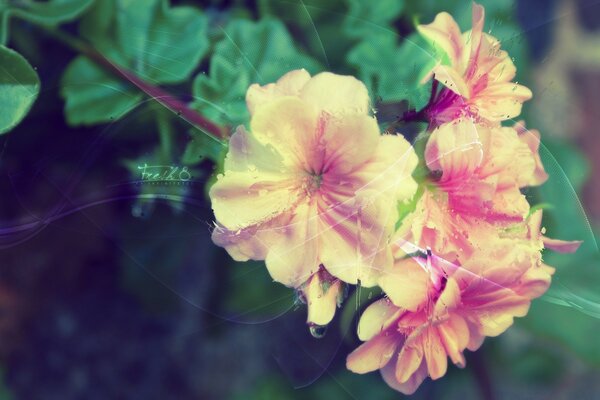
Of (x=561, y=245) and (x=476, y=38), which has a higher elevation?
(x=476, y=38)

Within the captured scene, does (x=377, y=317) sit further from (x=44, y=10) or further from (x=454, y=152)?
(x=44, y=10)

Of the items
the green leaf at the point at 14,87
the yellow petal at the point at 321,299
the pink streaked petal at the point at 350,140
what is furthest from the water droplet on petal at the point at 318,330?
the green leaf at the point at 14,87

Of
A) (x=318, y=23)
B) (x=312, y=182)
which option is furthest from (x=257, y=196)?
(x=318, y=23)

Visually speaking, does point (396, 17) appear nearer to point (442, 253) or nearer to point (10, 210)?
point (442, 253)

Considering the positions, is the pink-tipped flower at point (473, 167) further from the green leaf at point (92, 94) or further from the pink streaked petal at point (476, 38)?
the green leaf at point (92, 94)

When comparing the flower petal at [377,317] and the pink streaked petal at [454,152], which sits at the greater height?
the pink streaked petal at [454,152]

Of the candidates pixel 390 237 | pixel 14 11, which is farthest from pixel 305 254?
pixel 14 11
